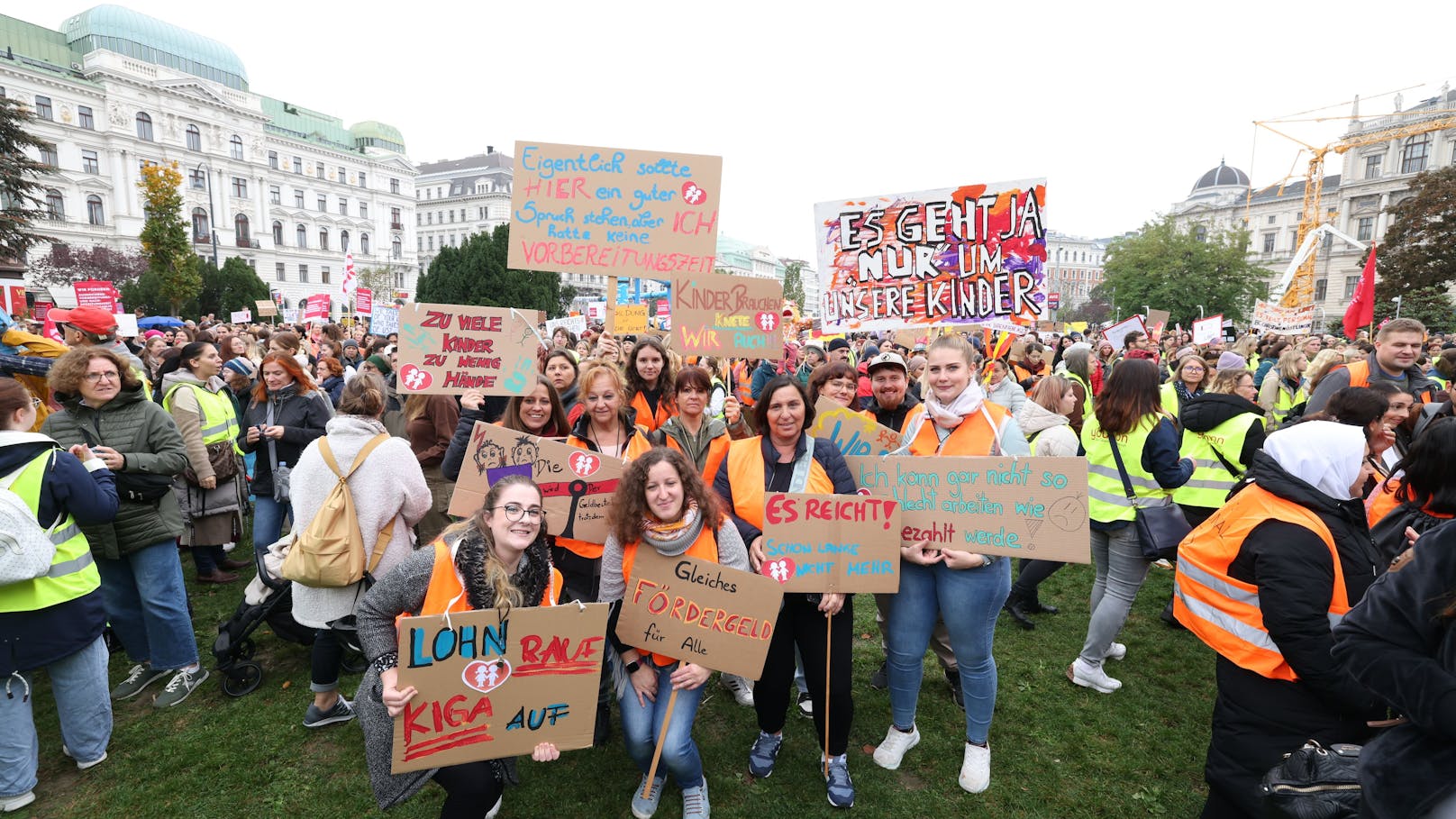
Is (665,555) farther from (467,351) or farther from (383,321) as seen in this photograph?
(383,321)

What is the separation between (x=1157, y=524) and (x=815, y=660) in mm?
2659

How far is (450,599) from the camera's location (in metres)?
2.87

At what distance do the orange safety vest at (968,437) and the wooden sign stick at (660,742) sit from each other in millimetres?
1865

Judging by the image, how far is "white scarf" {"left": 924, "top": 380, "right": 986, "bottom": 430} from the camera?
3.66 m

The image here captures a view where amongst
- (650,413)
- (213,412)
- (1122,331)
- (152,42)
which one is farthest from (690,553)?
(152,42)

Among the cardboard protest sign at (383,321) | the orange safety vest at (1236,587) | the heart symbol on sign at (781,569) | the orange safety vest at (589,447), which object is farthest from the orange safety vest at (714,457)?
the cardboard protest sign at (383,321)

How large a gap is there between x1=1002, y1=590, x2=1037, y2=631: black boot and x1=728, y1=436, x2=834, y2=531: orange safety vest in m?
3.12

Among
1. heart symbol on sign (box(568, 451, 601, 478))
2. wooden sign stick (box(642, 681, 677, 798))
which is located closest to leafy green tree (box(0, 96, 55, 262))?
heart symbol on sign (box(568, 451, 601, 478))

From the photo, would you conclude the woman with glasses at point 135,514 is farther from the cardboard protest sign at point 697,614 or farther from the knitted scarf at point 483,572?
the cardboard protest sign at point 697,614

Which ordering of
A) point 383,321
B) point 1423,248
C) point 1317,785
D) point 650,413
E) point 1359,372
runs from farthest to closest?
point 1423,248 < point 383,321 < point 1359,372 < point 650,413 < point 1317,785

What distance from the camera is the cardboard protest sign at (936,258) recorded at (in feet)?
19.0

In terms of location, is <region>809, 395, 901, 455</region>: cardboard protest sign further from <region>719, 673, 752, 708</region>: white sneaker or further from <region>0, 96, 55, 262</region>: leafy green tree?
<region>0, 96, 55, 262</region>: leafy green tree

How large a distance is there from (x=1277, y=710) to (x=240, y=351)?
35.9 ft

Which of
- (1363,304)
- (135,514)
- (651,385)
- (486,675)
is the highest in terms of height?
(1363,304)
